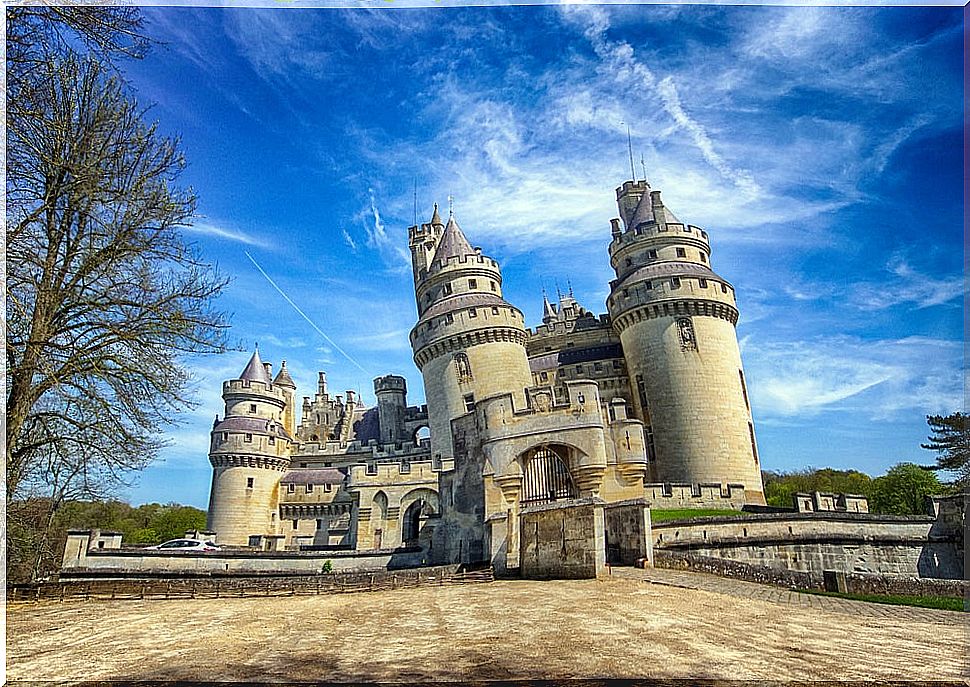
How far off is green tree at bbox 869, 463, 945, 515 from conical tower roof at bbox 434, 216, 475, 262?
32.5 m

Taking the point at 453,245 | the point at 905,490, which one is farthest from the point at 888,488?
the point at 453,245

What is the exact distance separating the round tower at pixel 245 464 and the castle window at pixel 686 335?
29514 millimetres

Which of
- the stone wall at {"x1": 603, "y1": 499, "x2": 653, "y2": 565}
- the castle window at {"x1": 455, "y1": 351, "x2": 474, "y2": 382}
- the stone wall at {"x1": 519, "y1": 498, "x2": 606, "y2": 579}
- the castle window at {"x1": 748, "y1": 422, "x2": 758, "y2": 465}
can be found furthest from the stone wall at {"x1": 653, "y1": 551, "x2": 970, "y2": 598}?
the castle window at {"x1": 455, "y1": 351, "x2": 474, "y2": 382}

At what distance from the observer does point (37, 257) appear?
→ 9148mm

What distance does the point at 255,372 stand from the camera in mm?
48406

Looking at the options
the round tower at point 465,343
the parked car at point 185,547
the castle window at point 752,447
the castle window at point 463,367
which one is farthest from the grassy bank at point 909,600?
the castle window at point 463,367

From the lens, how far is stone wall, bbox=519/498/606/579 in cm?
1242

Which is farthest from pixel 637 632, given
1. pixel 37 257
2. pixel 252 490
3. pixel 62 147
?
pixel 252 490

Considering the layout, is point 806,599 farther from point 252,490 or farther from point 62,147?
point 252,490

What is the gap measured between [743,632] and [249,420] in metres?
44.2

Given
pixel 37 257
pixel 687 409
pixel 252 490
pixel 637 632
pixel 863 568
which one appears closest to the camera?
pixel 637 632

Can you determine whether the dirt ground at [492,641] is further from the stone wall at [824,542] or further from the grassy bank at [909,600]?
the stone wall at [824,542]

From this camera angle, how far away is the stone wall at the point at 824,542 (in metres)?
20.0

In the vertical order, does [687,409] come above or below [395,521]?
above
